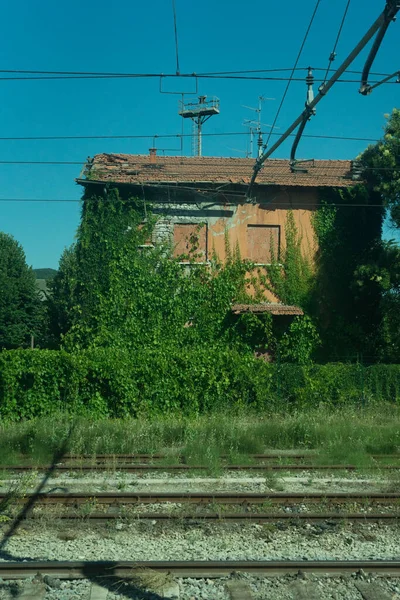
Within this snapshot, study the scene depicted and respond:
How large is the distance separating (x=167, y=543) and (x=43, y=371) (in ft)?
30.4

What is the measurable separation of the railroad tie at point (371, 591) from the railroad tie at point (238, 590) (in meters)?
1.21

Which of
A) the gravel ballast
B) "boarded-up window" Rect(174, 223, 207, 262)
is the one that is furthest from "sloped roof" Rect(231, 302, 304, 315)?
the gravel ballast

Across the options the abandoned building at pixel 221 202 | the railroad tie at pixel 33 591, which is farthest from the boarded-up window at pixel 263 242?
the railroad tie at pixel 33 591

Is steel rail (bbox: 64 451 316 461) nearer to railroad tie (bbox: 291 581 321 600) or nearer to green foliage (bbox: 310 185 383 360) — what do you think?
railroad tie (bbox: 291 581 321 600)

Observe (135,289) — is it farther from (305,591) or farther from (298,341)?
(305,591)

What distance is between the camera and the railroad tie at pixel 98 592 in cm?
637

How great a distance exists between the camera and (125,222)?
21.1m

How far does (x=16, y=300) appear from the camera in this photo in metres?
29.6

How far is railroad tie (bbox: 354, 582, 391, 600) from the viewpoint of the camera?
6434mm

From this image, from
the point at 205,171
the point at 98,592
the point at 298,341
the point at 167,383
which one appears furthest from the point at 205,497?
the point at 205,171

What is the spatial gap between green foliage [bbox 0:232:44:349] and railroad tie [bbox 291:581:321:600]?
80.0 ft

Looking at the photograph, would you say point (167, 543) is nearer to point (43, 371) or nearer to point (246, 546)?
point (246, 546)

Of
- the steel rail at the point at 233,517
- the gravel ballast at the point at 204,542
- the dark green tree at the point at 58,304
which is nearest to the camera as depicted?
the gravel ballast at the point at 204,542

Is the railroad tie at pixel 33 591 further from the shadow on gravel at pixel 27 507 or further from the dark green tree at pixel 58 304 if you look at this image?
the dark green tree at pixel 58 304
